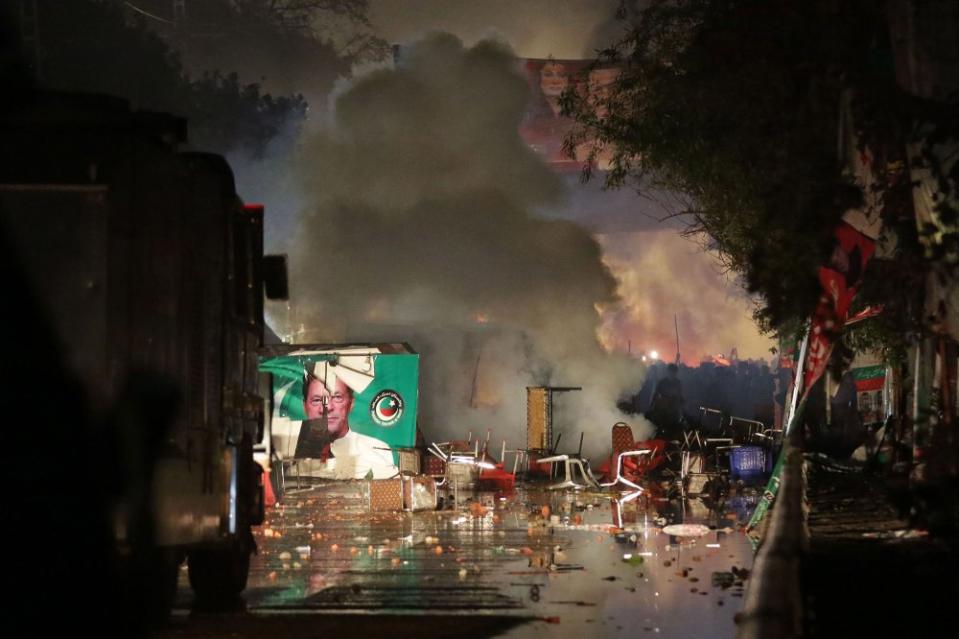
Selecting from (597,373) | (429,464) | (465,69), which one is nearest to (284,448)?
(429,464)

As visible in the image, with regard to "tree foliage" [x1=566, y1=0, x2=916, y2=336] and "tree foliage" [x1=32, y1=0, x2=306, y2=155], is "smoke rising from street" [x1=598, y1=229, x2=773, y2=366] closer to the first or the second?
"tree foliage" [x1=32, y1=0, x2=306, y2=155]

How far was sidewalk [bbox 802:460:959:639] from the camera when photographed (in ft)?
23.8

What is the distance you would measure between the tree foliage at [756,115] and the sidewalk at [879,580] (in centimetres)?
186

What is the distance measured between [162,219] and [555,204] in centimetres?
2762

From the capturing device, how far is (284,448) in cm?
2595

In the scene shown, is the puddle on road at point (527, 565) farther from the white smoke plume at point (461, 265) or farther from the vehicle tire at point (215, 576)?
the white smoke plume at point (461, 265)

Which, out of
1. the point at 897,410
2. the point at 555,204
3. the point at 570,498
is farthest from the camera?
the point at 555,204

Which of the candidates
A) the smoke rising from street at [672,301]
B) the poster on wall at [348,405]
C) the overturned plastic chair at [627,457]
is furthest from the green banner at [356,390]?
the smoke rising from street at [672,301]

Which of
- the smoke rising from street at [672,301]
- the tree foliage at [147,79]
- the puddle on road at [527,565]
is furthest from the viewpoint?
→ the smoke rising from street at [672,301]

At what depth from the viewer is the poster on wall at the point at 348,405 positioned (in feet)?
84.5

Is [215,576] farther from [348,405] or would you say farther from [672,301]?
[672,301]

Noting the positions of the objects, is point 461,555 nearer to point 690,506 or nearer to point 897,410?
point 690,506

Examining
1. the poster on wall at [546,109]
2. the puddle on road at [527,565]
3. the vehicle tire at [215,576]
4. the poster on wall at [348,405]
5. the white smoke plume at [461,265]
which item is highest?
the poster on wall at [546,109]

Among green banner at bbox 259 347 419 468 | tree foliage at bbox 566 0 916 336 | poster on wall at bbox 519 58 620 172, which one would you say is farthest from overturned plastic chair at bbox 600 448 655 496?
poster on wall at bbox 519 58 620 172
